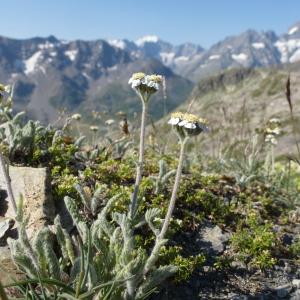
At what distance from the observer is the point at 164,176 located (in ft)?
23.9

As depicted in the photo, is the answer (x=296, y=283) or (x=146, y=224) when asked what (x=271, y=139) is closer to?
(x=296, y=283)

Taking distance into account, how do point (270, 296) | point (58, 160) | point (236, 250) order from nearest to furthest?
point (270, 296), point (236, 250), point (58, 160)

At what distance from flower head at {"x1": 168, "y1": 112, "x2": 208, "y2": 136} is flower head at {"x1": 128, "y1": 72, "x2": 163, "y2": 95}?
0.66m

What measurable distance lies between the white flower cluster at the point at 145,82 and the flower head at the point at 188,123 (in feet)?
2.17

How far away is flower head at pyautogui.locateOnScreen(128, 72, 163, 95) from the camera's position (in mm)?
5445

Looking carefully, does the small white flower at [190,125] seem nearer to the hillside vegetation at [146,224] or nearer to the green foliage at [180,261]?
the hillside vegetation at [146,224]

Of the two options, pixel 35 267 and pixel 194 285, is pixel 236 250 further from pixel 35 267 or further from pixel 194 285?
pixel 35 267

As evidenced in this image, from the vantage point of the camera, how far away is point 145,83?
547 cm

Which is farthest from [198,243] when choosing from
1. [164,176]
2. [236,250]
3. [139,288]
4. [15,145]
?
[15,145]

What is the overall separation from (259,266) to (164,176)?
6.19 ft

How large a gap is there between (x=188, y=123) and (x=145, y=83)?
3.19ft

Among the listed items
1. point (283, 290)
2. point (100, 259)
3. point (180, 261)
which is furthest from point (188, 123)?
point (283, 290)

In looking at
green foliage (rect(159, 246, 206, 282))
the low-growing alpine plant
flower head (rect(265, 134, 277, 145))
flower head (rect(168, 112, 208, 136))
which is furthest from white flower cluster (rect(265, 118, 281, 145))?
flower head (rect(168, 112, 208, 136))

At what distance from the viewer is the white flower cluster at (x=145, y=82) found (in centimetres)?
544
